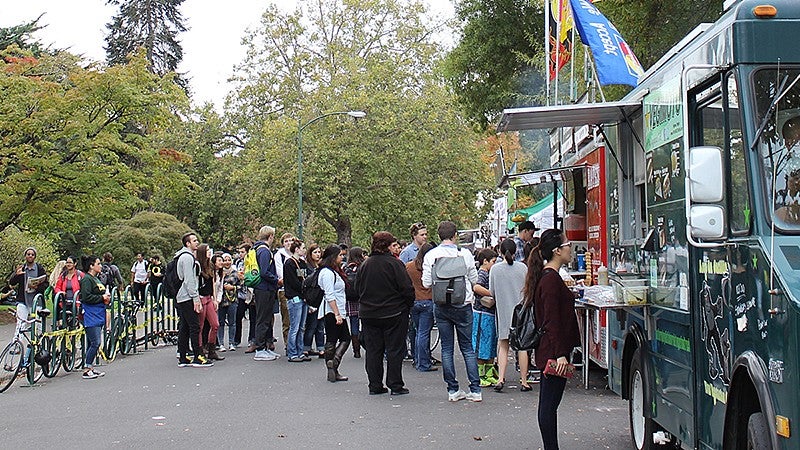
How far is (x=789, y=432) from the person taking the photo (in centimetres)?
470

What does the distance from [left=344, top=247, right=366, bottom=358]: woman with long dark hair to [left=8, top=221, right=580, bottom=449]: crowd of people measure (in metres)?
0.02

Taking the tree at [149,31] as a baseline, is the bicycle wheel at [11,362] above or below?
below

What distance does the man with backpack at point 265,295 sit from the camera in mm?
16156

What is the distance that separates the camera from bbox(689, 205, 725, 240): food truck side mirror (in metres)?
5.30

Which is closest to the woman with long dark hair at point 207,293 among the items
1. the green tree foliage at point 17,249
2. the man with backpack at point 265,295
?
the man with backpack at point 265,295

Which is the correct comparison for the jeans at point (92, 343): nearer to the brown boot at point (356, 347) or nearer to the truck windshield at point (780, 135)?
the brown boot at point (356, 347)

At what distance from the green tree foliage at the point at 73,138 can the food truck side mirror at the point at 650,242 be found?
20261mm

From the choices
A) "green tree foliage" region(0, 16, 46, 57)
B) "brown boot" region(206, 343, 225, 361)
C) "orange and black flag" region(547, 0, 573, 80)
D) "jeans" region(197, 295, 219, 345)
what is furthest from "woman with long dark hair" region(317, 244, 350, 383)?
"green tree foliage" region(0, 16, 46, 57)

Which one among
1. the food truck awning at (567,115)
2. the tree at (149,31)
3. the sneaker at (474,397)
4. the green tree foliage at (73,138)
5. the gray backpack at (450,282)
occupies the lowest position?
the sneaker at (474,397)

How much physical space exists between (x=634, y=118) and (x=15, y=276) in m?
12.6

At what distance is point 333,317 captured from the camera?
1345 cm

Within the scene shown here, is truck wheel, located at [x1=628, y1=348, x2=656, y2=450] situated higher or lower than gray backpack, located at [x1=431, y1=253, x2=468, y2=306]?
lower

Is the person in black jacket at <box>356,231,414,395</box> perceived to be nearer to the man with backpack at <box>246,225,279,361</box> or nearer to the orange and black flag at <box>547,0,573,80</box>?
the man with backpack at <box>246,225,279,361</box>

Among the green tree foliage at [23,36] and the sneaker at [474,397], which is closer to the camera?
the sneaker at [474,397]
